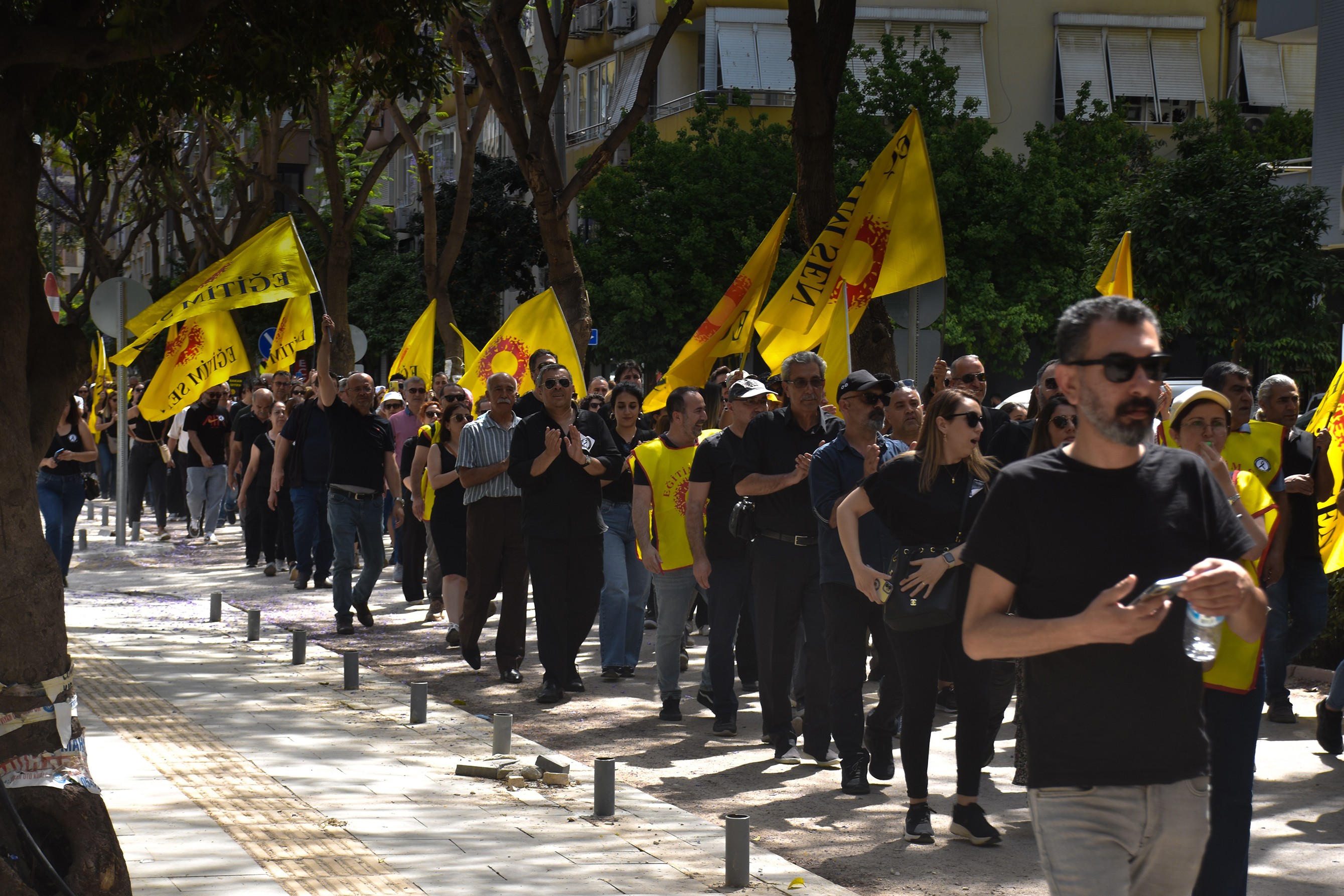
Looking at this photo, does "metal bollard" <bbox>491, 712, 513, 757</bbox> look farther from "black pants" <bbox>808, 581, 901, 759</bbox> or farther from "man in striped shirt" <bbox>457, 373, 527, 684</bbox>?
"man in striped shirt" <bbox>457, 373, 527, 684</bbox>

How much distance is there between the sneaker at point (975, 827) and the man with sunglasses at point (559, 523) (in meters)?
3.67

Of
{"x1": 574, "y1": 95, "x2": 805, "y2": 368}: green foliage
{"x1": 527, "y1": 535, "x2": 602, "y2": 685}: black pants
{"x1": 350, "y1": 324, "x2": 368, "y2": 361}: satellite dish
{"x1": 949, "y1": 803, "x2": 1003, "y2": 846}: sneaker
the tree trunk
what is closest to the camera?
the tree trunk

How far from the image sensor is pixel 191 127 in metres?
29.0

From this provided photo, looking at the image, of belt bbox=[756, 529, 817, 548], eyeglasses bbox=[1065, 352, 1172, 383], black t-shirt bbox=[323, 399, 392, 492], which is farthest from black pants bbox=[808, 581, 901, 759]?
black t-shirt bbox=[323, 399, 392, 492]

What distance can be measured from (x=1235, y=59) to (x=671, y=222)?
1752 cm

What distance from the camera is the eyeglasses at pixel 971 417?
637 centimetres

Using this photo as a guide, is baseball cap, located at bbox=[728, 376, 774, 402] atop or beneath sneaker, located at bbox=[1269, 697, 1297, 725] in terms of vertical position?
atop

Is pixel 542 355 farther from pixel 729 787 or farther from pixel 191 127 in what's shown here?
pixel 191 127

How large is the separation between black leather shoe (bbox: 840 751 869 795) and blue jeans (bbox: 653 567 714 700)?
162cm

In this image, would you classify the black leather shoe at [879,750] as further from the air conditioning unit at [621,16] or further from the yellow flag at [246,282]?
the air conditioning unit at [621,16]

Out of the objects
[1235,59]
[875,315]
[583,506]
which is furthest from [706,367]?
[1235,59]

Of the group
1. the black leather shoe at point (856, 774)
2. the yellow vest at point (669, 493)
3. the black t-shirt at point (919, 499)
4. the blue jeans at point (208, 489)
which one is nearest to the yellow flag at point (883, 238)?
the yellow vest at point (669, 493)

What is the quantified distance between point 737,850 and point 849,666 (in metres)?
1.88

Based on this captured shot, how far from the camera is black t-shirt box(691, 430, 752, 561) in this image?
846 cm
